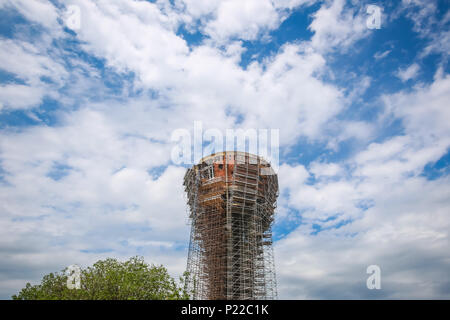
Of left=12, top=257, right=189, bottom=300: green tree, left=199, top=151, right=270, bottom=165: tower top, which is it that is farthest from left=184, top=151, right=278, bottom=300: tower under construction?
left=12, top=257, right=189, bottom=300: green tree

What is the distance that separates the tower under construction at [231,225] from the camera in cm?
3838

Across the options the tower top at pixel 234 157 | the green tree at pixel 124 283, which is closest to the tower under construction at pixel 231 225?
the tower top at pixel 234 157

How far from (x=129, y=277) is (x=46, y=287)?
1045 centimetres

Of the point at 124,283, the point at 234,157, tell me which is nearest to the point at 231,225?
the point at 234,157

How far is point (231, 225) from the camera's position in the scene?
39281 millimetres

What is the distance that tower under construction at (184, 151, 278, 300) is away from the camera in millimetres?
38375

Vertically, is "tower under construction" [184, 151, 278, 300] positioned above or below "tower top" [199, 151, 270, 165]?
below

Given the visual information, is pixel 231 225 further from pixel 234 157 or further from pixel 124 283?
pixel 124 283

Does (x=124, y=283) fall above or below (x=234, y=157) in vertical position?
below

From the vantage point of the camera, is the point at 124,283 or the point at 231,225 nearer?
the point at 124,283

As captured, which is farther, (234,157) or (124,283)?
(234,157)

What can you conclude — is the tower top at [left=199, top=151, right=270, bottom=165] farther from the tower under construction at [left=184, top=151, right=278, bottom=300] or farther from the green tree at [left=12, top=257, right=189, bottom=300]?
the green tree at [left=12, top=257, right=189, bottom=300]
